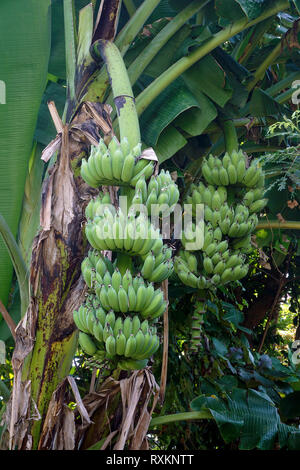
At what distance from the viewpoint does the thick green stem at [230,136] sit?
1.85m

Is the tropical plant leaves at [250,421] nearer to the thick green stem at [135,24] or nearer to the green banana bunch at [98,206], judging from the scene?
the green banana bunch at [98,206]

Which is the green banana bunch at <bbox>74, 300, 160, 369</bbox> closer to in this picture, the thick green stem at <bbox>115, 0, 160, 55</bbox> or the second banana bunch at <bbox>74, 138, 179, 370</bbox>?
the second banana bunch at <bbox>74, 138, 179, 370</bbox>

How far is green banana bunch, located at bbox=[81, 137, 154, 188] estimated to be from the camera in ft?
3.81

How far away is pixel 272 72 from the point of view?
2701 mm

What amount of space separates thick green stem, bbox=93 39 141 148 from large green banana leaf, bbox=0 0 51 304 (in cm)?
50

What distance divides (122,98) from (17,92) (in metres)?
0.73

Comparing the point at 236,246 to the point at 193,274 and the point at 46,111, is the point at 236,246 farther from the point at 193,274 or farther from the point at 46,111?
the point at 46,111

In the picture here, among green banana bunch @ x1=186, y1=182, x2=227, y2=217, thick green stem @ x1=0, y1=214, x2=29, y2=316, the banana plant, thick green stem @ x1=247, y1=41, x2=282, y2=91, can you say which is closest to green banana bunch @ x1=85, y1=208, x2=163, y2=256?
the banana plant

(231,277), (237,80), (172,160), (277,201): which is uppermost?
(237,80)

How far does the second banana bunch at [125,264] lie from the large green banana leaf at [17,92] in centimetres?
64

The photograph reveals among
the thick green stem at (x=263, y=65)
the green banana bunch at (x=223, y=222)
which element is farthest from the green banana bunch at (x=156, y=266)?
the thick green stem at (x=263, y=65)

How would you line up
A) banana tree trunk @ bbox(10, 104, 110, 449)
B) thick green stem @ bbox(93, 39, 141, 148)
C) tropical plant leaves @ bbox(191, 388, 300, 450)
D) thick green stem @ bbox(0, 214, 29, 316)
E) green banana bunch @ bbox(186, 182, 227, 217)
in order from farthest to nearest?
green banana bunch @ bbox(186, 182, 227, 217)
tropical plant leaves @ bbox(191, 388, 300, 450)
thick green stem @ bbox(0, 214, 29, 316)
banana tree trunk @ bbox(10, 104, 110, 449)
thick green stem @ bbox(93, 39, 141, 148)
